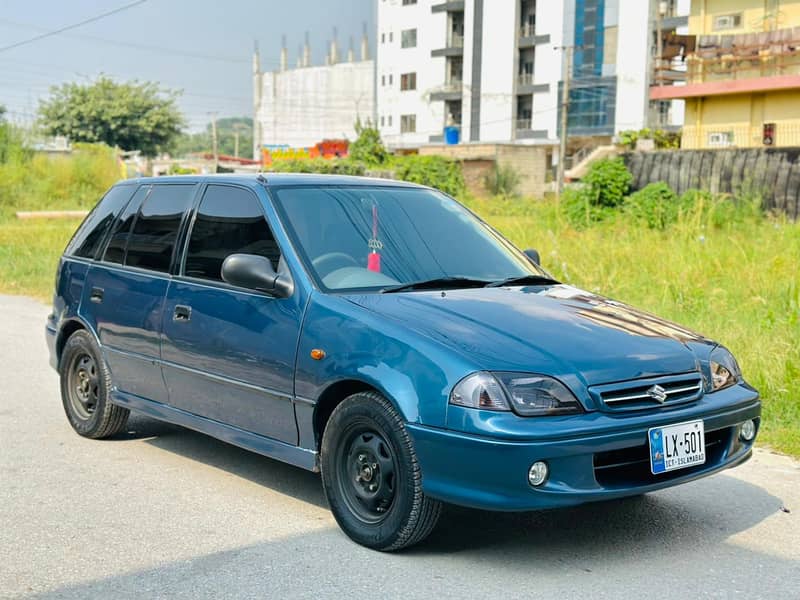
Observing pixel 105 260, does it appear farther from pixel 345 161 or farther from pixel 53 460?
pixel 345 161

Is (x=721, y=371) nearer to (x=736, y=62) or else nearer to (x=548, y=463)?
(x=548, y=463)

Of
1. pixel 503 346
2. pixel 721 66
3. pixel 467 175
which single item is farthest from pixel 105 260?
pixel 467 175

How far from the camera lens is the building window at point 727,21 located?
3831 cm

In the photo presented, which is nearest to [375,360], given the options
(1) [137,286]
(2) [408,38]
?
(1) [137,286]

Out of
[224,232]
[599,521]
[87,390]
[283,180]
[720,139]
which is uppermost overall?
[720,139]

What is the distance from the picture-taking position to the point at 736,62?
1470 inches

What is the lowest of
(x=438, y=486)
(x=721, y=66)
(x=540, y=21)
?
(x=438, y=486)

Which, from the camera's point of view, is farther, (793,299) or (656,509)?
(793,299)

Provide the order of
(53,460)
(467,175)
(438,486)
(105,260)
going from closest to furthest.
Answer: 1. (438,486)
2. (53,460)
3. (105,260)
4. (467,175)

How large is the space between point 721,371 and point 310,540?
209 centimetres

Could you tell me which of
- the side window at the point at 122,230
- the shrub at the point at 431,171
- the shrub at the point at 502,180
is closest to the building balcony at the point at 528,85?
the shrub at the point at 502,180

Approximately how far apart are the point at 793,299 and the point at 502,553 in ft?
23.4

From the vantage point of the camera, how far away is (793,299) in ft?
35.1

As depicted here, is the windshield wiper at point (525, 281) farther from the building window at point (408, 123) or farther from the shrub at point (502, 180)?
the building window at point (408, 123)
